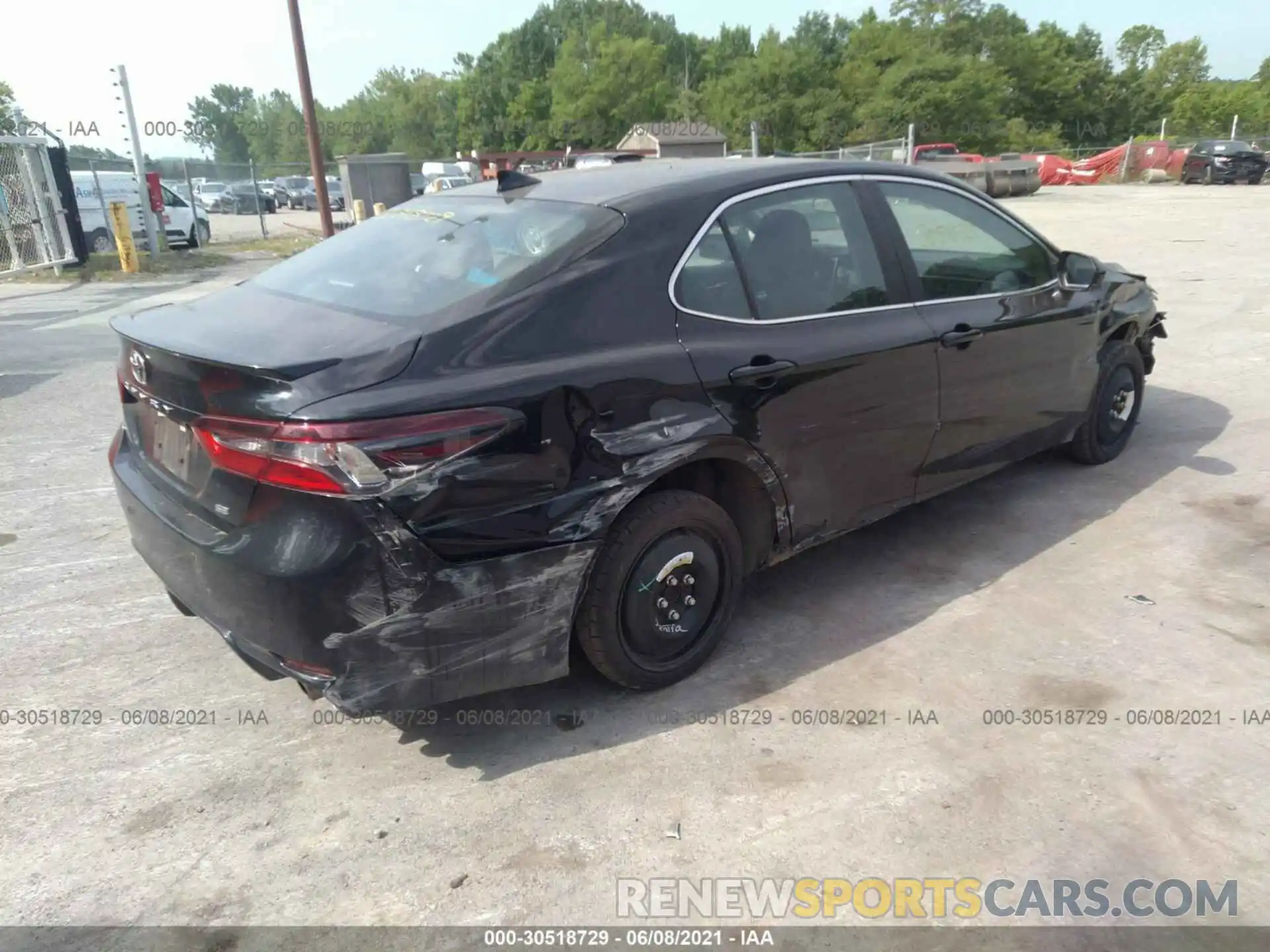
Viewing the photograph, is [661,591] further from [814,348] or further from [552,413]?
[814,348]

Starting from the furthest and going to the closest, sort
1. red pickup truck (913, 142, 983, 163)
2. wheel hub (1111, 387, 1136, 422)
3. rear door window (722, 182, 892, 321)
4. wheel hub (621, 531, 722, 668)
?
red pickup truck (913, 142, 983, 163)
wheel hub (1111, 387, 1136, 422)
rear door window (722, 182, 892, 321)
wheel hub (621, 531, 722, 668)

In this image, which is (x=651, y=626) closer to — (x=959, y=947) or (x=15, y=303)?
(x=959, y=947)

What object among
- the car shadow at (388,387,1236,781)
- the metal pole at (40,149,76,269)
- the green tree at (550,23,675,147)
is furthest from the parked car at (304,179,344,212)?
the car shadow at (388,387,1236,781)

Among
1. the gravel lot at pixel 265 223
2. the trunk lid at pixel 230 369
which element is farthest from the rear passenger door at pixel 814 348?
the gravel lot at pixel 265 223

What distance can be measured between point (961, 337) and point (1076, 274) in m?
1.06

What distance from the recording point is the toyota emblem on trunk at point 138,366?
9.31 feet

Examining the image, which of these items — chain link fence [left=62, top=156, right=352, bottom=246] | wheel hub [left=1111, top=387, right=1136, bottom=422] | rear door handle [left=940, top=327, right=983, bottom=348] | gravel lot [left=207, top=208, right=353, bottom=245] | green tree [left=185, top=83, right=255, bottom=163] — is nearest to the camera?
rear door handle [left=940, top=327, right=983, bottom=348]

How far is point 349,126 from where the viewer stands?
297ft

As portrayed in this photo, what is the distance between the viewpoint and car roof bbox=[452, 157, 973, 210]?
3211 mm

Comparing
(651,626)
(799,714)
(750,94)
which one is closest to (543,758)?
(651,626)

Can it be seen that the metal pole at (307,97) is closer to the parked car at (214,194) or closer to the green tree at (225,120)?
the parked car at (214,194)

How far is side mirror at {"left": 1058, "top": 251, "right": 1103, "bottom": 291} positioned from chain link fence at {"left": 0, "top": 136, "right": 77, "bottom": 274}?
48.4 ft

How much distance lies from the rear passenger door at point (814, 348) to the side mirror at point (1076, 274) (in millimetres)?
1182

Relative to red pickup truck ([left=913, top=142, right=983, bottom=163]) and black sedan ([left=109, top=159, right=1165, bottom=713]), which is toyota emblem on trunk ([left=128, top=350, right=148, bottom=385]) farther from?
red pickup truck ([left=913, top=142, right=983, bottom=163])
